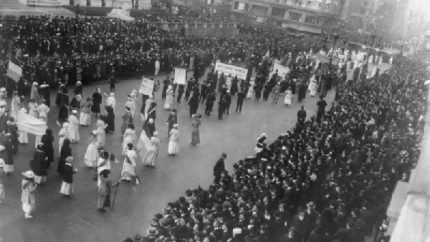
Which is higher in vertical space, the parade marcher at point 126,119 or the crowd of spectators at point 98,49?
the crowd of spectators at point 98,49

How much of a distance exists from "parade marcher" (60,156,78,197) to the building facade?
54331 mm

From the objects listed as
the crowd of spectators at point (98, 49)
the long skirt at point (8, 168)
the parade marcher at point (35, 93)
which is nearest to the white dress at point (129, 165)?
the long skirt at point (8, 168)

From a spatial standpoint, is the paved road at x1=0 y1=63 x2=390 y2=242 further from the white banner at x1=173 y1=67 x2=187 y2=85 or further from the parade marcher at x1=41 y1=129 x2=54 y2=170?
the white banner at x1=173 y1=67 x2=187 y2=85

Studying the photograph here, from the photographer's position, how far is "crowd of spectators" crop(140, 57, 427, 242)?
10.6m

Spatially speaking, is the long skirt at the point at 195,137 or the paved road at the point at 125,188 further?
the long skirt at the point at 195,137

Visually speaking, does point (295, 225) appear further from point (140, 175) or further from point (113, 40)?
point (113, 40)

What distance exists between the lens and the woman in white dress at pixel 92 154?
1445 cm

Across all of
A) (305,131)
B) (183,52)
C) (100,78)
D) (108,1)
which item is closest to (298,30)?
(108,1)

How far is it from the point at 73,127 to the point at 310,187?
7681 millimetres

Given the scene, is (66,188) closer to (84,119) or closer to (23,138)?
(23,138)

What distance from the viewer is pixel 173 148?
17.1 metres

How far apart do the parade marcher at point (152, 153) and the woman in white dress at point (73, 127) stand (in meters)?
2.50

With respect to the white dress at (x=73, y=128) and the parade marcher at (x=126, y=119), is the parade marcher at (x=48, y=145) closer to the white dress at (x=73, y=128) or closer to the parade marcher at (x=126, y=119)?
the white dress at (x=73, y=128)

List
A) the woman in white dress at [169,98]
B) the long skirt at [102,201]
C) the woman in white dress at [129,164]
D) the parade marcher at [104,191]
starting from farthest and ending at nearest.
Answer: the woman in white dress at [169,98] < the woman in white dress at [129,164] < the long skirt at [102,201] < the parade marcher at [104,191]
